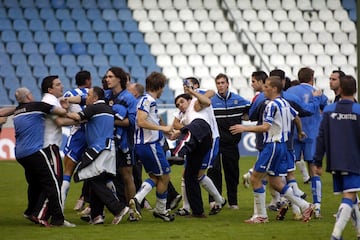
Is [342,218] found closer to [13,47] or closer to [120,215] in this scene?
[120,215]

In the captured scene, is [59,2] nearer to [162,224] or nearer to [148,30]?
[148,30]

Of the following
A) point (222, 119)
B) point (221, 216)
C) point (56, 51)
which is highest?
point (56, 51)

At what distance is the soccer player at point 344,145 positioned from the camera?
35.5 feet

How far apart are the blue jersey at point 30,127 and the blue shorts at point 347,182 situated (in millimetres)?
4083

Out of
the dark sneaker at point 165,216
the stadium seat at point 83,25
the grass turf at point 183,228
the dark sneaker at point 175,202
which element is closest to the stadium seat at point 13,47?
the stadium seat at point 83,25

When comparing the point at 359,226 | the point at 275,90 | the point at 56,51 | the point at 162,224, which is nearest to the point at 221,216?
the point at 162,224

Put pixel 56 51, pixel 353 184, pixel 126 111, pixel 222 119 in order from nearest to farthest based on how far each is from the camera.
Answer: pixel 353 184 < pixel 126 111 < pixel 222 119 < pixel 56 51

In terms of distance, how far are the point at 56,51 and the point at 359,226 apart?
2037 cm

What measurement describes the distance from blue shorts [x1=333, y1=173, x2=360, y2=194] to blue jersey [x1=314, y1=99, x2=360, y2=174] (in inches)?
3.5

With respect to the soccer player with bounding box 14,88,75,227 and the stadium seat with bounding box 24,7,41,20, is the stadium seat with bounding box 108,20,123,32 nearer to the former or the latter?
the stadium seat with bounding box 24,7,41,20

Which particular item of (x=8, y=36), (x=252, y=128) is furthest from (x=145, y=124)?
(x=8, y=36)

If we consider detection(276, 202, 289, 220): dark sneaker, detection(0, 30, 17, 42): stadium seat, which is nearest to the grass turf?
detection(276, 202, 289, 220): dark sneaker

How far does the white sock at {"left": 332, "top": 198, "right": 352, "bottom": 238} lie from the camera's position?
1057 cm

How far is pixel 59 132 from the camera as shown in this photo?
13.2 meters
